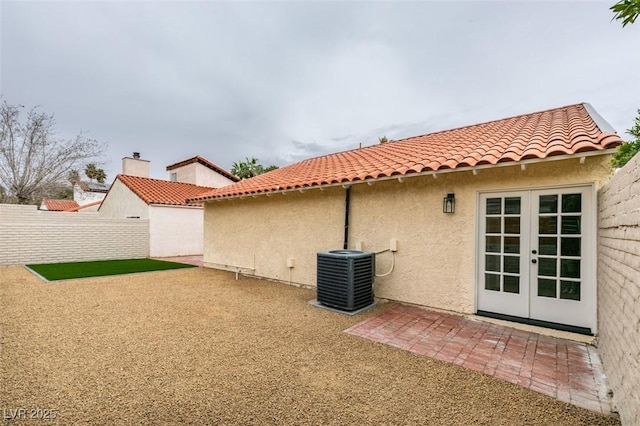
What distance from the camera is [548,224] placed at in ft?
18.4

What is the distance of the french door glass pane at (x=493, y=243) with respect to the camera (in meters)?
6.14

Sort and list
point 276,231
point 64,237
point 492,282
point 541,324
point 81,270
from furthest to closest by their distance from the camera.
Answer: point 64,237, point 81,270, point 276,231, point 492,282, point 541,324

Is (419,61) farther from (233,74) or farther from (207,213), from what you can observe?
(207,213)

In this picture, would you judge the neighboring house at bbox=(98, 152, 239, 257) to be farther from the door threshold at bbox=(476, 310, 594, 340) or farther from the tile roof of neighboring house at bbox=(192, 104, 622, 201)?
the door threshold at bbox=(476, 310, 594, 340)

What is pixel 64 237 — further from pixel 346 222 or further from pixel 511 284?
pixel 511 284

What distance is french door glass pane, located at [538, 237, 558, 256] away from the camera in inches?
218

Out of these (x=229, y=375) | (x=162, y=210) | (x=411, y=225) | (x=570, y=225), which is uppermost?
(x=162, y=210)

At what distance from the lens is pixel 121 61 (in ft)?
39.1

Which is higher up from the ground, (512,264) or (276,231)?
(276,231)

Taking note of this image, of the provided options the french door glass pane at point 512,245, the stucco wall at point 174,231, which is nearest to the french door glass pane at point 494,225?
the french door glass pane at point 512,245

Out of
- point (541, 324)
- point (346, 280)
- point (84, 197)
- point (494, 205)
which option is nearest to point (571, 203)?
point (494, 205)

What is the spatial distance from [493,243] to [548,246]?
0.94 meters

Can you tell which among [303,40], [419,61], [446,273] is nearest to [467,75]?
[419,61]

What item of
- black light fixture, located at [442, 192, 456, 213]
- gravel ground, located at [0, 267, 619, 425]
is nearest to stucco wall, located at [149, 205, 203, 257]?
gravel ground, located at [0, 267, 619, 425]
